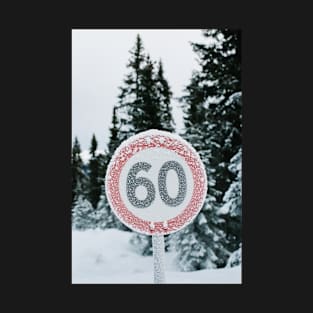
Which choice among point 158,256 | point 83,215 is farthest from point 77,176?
point 158,256

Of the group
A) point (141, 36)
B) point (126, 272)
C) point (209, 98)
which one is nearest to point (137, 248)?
point (126, 272)

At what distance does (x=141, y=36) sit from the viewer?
5137 millimetres

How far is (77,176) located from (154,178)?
3.76 metres

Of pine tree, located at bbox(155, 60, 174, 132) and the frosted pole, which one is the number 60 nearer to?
the frosted pole

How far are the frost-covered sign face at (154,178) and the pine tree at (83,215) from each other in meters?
3.81

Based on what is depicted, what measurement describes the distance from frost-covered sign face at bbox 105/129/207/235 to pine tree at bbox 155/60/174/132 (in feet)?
10.4

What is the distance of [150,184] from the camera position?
2.19 m

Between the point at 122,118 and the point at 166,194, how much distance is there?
3354 mm

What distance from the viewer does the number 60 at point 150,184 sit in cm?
218

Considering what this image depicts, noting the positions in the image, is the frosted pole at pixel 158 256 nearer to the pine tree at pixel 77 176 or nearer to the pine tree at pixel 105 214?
the pine tree at pixel 105 214

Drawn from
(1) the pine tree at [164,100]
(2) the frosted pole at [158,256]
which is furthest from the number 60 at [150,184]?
(1) the pine tree at [164,100]

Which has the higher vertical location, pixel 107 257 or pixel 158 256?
pixel 158 256

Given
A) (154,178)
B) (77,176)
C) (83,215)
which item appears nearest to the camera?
(154,178)

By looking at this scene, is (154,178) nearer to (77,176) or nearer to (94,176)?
(77,176)
